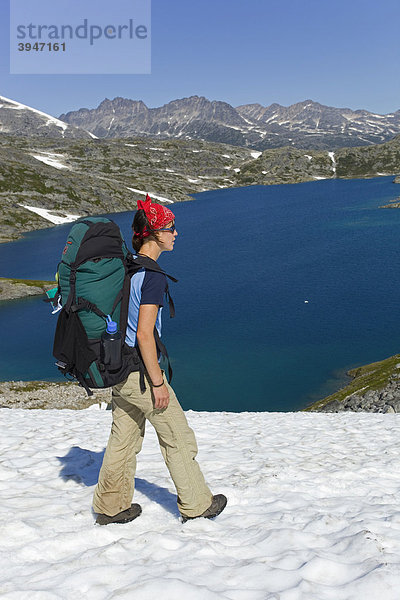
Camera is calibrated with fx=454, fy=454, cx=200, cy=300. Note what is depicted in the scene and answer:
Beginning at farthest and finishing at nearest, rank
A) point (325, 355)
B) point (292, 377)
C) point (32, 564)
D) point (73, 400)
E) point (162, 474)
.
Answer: point (325, 355) < point (292, 377) < point (73, 400) < point (162, 474) < point (32, 564)

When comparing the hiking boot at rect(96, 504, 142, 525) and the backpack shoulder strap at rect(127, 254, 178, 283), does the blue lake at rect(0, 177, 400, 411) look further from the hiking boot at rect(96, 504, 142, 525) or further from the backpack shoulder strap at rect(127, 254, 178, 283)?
the backpack shoulder strap at rect(127, 254, 178, 283)

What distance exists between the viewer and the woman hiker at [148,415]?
20.9ft

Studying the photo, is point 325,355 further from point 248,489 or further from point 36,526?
point 36,526

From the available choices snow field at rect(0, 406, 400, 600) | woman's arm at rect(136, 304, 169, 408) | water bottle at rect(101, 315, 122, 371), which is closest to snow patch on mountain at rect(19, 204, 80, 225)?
snow field at rect(0, 406, 400, 600)

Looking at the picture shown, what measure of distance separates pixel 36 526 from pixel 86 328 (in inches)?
139

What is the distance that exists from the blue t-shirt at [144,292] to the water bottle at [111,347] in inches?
12.3

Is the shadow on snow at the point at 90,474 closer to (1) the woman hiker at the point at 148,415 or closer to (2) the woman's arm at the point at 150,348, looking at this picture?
(1) the woman hiker at the point at 148,415

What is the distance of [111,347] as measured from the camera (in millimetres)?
6348

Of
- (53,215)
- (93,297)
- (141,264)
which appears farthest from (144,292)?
(53,215)

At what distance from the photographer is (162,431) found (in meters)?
6.87

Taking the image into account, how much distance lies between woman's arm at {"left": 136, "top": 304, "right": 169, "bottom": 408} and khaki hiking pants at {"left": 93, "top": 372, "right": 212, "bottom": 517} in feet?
0.62

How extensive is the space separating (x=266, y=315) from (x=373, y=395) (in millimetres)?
30530

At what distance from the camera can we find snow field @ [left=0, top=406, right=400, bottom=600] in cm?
564

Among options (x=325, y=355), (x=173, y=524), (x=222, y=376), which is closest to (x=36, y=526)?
(x=173, y=524)
